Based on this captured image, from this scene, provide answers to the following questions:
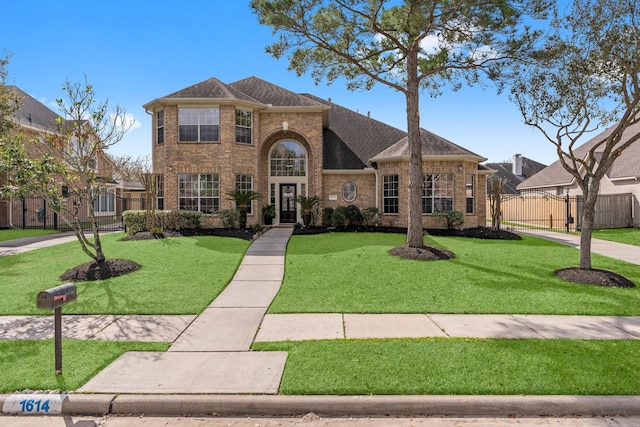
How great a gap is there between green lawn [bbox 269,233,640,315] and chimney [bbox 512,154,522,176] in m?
40.8

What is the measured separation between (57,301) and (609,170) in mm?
31075

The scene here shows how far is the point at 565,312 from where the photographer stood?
22.5 ft

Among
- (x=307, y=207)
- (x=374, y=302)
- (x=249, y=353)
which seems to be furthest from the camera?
(x=307, y=207)

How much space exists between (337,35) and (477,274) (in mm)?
9029

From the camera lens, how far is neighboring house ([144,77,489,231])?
17969 millimetres

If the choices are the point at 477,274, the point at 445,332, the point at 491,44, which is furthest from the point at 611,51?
the point at 445,332

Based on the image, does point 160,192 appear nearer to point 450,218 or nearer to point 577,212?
point 450,218

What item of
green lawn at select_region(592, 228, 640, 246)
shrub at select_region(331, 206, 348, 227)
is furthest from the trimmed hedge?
green lawn at select_region(592, 228, 640, 246)

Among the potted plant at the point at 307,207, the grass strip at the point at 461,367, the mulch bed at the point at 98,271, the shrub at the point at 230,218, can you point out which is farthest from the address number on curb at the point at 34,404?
the potted plant at the point at 307,207

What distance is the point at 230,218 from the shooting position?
17.4m

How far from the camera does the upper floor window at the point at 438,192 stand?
62.1ft

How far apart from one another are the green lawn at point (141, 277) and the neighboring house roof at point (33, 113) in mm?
14867

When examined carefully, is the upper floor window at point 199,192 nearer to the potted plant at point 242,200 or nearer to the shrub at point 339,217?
the potted plant at point 242,200

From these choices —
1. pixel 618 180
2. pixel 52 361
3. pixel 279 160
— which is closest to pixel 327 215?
pixel 279 160
